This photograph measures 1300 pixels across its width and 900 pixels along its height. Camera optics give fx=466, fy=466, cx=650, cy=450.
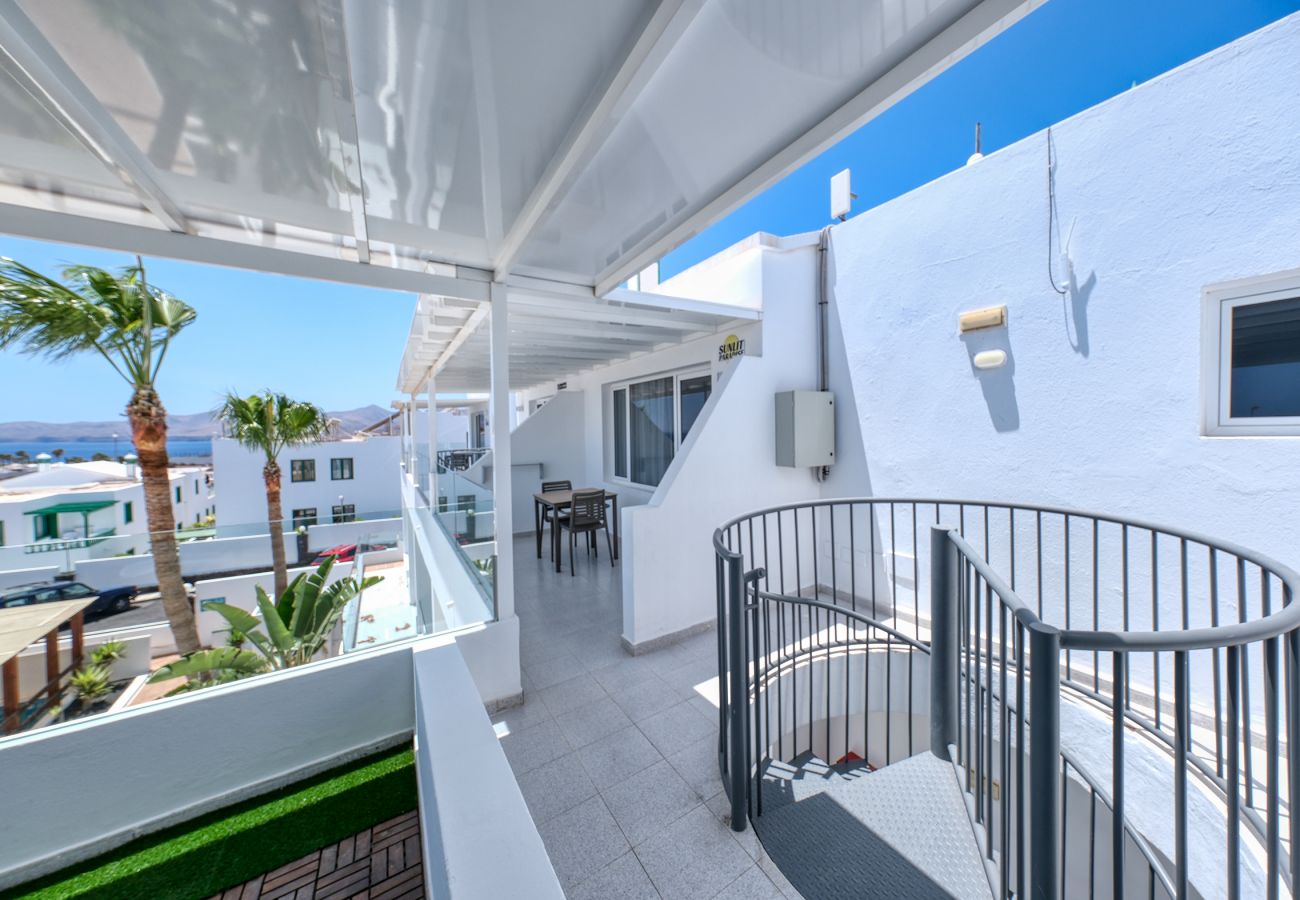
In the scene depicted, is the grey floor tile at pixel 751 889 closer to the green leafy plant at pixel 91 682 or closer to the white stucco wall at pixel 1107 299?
the white stucco wall at pixel 1107 299

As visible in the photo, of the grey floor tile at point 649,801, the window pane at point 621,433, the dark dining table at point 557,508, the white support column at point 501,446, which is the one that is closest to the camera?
the grey floor tile at point 649,801

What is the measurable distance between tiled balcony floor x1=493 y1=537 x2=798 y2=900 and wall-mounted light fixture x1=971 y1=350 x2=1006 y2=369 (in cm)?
316

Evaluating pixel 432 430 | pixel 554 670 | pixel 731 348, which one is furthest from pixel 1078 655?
pixel 432 430

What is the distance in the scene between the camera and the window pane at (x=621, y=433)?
732 centimetres

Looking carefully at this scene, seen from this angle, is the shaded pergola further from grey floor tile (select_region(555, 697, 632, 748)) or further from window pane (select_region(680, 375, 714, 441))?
window pane (select_region(680, 375, 714, 441))

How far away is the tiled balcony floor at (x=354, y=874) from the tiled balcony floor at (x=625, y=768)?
64 centimetres

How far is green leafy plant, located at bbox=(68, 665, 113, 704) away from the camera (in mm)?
2911

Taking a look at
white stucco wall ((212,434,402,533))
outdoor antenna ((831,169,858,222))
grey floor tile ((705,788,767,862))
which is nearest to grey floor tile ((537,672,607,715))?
grey floor tile ((705,788,767,862))

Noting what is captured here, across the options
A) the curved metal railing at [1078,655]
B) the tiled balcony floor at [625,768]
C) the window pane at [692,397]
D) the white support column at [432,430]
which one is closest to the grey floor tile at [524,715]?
the tiled balcony floor at [625,768]

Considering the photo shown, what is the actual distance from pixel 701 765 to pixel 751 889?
0.71 metres

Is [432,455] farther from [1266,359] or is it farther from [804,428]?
[1266,359]

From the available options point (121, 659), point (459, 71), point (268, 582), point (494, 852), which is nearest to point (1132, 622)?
point (494, 852)

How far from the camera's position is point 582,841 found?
87.4 inches

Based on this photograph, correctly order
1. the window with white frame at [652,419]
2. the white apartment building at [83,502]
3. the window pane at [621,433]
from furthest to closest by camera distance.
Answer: the window pane at [621,433], the white apartment building at [83,502], the window with white frame at [652,419]
